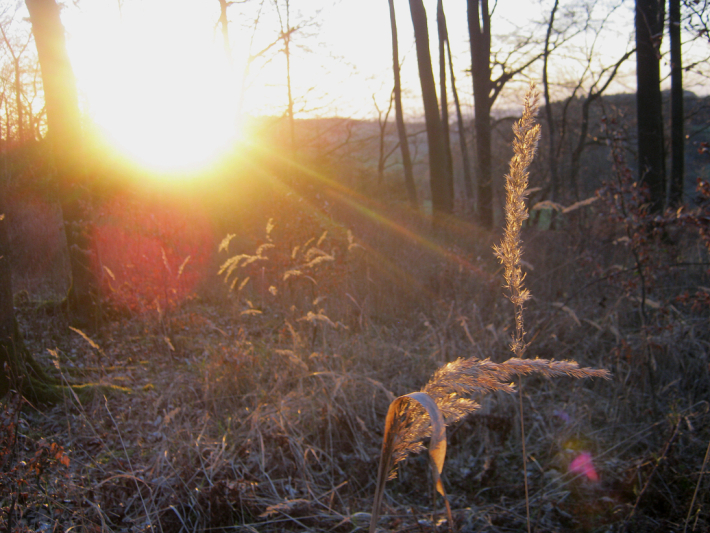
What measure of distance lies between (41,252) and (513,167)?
9052 mm

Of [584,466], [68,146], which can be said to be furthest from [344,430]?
[68,146]

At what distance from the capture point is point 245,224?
11.0 meters

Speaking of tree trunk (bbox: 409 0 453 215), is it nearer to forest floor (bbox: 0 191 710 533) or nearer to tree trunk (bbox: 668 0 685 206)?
tree trunk (bbox: 668 0 685 206)

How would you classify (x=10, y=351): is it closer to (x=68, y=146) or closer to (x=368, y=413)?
(x=368, y=413)

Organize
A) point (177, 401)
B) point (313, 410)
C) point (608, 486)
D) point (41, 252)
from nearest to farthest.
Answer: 1. point (608, 486)
2. point (313, 410)
3. point (177, 401)
4. point (41, 252)

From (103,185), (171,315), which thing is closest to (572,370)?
(171,315)

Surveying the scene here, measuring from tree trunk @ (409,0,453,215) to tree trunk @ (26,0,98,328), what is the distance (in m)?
7.64

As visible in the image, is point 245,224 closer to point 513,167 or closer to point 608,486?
point 608,486

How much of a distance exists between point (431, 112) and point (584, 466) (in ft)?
32.7

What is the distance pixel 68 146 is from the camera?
5.63 m

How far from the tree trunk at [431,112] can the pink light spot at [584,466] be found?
28.8 ft

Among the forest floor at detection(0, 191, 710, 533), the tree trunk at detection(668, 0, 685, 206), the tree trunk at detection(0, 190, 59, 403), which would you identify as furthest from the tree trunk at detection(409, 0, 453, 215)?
the tree trunk at detection(0, 190, 59, 403)

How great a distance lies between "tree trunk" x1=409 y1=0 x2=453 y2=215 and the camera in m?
11.2

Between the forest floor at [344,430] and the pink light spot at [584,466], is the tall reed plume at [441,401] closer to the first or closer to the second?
the forest floor at [344,430]
